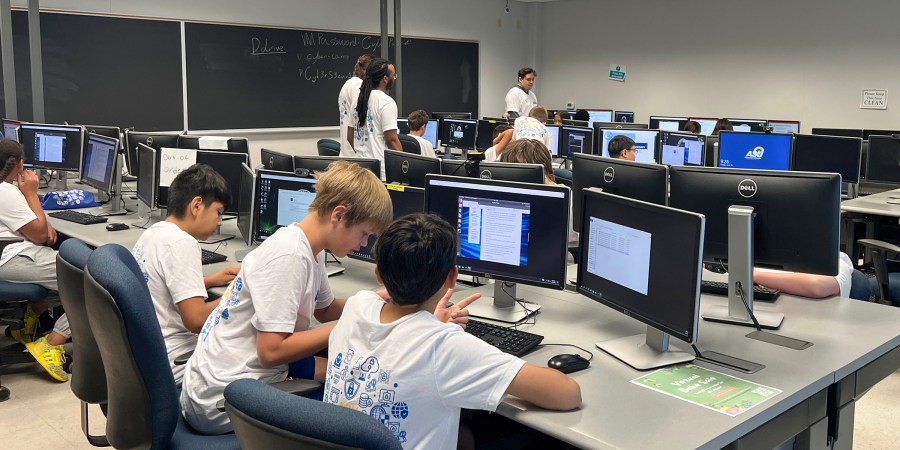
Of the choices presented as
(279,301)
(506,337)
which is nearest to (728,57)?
(506,337)

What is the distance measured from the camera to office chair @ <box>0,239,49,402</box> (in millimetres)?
3740

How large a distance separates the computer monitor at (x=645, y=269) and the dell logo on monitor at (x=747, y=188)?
1.61 ft

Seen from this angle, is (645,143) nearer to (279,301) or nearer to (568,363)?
(568,363)

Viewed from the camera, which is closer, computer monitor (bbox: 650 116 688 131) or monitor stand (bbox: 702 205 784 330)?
monitor stand (bbox: 702 205 784 330)

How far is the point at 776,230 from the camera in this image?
2371 millimetres

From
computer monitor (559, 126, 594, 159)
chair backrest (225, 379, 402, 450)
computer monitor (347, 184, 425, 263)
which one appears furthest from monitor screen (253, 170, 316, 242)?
computer monitor (559, 126, 594, 159)

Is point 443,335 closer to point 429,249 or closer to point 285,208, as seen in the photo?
point 429,249

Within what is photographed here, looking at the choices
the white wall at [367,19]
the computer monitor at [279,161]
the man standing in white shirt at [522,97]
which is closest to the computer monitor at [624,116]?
the man standing in white shirt at [522,97]

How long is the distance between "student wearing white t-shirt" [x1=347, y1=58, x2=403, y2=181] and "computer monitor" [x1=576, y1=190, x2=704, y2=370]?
3414 millimetres

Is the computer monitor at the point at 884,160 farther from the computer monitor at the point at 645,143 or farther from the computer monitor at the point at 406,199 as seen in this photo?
the computer monitor at the point at 406,199

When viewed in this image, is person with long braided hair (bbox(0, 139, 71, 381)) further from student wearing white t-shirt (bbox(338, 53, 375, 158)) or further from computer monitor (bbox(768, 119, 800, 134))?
computer monitor (bbox(768, 119, 800, 134))

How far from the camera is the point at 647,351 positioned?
83.0 inches

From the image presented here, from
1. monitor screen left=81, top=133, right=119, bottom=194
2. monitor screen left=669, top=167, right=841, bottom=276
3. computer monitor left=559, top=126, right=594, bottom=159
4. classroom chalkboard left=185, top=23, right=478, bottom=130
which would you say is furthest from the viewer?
classroom chalkboard left=185, top=23, right=478, bottom=130

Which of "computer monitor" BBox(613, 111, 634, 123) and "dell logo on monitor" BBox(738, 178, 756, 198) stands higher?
"computer monitor" BBox(613, 111, 634, 123)
